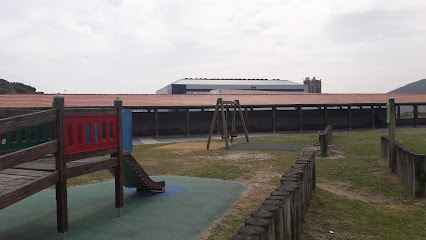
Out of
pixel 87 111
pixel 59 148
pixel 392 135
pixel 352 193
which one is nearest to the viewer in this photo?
pixel 59 148

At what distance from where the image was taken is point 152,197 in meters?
9.29

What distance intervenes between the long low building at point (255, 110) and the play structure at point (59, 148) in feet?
63.3

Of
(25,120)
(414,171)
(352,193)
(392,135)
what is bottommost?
(352,193)

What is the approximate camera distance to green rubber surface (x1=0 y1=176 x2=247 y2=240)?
257 inches

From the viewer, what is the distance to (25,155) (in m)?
5.57

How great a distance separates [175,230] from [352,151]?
40.4 feet

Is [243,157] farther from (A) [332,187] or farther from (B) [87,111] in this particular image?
(B) [87,111]

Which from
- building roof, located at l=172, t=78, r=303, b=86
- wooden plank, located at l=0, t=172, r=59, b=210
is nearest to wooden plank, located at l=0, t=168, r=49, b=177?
wooden plank, located at l=0, t=172, r=59, b=210

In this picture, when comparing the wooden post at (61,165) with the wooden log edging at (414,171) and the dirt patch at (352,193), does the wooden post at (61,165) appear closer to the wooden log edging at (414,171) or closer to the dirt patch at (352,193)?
the dirt patch at (352,193)

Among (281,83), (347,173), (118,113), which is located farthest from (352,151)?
(281,83)

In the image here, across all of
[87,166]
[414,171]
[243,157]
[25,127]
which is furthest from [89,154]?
[243,157]

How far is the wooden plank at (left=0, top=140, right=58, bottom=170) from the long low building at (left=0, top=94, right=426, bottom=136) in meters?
21.1

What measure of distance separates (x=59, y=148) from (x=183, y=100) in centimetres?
2546

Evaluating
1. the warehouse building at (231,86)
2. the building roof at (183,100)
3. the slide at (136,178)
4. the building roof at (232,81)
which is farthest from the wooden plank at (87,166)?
the building roof at (232,81)
